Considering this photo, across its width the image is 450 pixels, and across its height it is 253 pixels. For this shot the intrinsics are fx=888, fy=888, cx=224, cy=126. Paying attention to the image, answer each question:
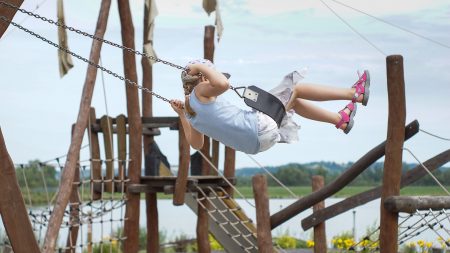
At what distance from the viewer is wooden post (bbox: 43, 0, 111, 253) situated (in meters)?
8.47

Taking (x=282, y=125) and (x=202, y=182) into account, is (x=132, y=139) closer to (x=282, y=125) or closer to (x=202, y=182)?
(x=202, y=182)

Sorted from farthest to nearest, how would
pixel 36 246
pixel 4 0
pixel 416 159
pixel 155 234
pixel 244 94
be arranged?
pixel 155 234, pixel 416 159, pixel 36 246, pixel 4 0, pixel 244 94

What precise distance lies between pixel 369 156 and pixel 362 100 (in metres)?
2.35

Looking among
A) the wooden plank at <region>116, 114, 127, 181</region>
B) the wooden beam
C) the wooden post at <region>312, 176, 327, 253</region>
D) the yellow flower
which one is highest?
the wooden plank at <region>116, 114, 127, 181</region>

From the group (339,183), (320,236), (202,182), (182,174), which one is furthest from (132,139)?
(339,183)

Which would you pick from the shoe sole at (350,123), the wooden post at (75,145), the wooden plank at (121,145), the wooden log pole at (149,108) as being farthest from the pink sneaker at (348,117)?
the wooden log pole at (149,108)

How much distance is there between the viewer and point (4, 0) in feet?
19.1

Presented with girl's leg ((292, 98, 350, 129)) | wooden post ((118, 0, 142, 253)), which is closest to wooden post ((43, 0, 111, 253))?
wooden post ((118, 0, 142, 253))

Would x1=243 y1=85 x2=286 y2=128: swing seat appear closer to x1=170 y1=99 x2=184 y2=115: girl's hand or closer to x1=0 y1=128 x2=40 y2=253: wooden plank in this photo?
x1=170 y1=99 x2=184 y2=115: girl's hand

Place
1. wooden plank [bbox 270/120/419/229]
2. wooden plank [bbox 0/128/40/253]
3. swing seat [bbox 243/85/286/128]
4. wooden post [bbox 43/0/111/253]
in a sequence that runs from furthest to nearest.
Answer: wooden post [bbox 43/0/111/253] < wooden plank [bbox 270/120/419/229] < wooden plank [bbox 0/128/40/253] < swing seat [bbox 243/85/286/128]

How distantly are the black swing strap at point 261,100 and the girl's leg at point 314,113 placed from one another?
28 cm

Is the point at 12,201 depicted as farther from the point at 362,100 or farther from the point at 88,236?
the point at 88,236

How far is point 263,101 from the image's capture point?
4949mm

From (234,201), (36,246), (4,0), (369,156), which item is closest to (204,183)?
(234,201)
